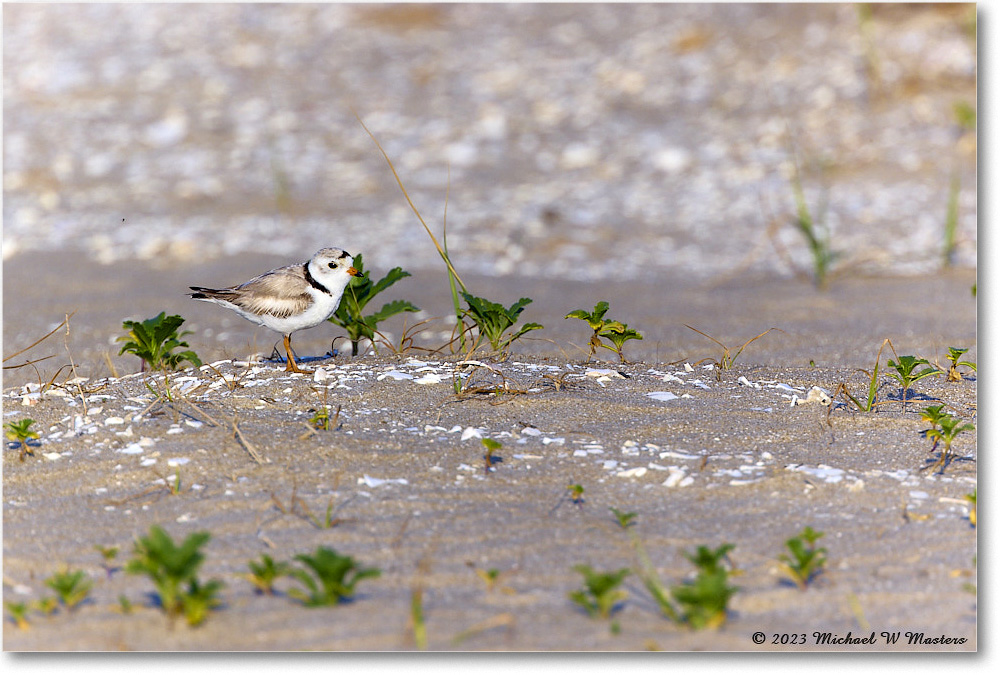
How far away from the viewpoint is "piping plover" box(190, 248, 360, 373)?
3.41 metres

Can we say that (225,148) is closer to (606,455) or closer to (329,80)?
(329,80)

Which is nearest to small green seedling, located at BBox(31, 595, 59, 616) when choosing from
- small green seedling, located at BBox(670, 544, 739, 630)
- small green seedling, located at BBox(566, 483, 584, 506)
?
small green seedling, located at BBox(566, 483, 584, 506)

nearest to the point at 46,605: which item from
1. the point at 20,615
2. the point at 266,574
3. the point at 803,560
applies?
the point at 20,615

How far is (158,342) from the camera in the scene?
367 cm

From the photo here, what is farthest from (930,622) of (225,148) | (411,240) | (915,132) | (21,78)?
(21,78)

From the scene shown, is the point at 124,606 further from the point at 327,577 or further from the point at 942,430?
the point at 942,430

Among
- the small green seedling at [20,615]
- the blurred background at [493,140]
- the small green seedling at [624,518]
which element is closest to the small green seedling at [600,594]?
the small green seedling at [624,518]

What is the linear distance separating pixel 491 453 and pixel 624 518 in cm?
55

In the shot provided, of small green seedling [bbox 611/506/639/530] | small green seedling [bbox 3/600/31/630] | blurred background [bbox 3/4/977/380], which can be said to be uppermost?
blurred background [bbox 3/4/977/380]

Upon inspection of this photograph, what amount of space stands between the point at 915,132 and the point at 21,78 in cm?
876

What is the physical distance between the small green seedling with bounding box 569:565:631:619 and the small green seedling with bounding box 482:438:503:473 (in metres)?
0.62

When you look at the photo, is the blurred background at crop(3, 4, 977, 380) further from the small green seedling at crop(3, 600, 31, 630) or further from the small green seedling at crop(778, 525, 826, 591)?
the small green seedling at crop(778, 525, 826, 591)

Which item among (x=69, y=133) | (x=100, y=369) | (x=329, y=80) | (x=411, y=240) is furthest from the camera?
(x=329, y=80)

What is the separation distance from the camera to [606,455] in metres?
2.97
